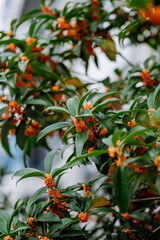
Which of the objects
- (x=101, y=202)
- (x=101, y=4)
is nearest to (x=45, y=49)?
(x=101, y=4)

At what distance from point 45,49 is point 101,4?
0.31 meters

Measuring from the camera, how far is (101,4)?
3.59 feet

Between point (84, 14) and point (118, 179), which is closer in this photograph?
point (118, 179)

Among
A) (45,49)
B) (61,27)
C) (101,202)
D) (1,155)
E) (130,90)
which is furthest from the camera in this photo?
(1,155)

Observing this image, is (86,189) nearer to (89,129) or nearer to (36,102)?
(89,129)

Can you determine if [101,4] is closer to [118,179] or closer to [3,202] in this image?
[118,179]

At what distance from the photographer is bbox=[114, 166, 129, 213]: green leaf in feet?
1.41

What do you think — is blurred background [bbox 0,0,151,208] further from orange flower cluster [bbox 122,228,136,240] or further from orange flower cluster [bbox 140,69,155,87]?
orange flower cluster [bbox 122,228,136,240]

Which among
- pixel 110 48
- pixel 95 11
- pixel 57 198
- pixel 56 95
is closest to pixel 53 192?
pixel 57 198

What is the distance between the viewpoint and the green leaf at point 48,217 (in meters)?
0.57

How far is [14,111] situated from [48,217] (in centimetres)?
41

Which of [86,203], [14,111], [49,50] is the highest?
[49,50]

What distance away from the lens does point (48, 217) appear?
1.91 feet

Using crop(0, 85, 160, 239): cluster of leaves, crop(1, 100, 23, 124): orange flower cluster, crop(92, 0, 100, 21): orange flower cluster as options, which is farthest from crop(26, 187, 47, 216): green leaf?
crop(92, 0, 100, 21): orange flower cluster
